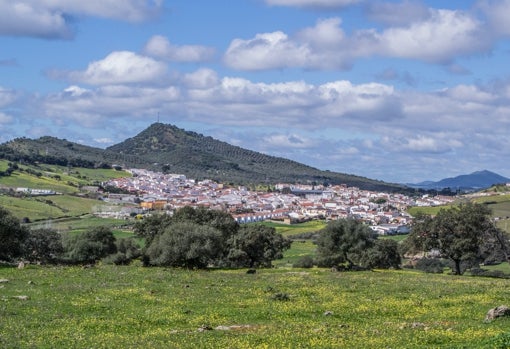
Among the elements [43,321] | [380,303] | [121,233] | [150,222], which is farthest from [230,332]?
[121,233]

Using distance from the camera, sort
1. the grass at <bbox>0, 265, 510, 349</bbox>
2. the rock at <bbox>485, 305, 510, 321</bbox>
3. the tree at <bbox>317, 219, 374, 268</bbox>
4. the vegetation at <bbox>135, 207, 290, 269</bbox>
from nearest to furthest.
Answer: the grass at <bbox>0, 265, 510, 349</bbox>
the rock at <bbox>485, 305, 510, 321</bbox>
the vegetation at <bbox>135, 207, 290, 269</bbox>
the tree at <bbox>317, 219, 374, 268</bbox>

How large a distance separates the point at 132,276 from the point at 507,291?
23825mm

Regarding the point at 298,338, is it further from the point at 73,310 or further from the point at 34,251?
the point at 34,251

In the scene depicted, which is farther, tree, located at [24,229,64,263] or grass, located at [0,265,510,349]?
tree, located at [24,229,64,263]

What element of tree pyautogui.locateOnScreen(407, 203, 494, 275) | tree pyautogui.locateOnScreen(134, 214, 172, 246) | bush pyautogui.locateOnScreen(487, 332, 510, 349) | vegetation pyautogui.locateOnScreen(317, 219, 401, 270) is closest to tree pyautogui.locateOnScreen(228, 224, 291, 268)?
vegetation pyautogui.locateOnScreen(317, 219, 401, 270)

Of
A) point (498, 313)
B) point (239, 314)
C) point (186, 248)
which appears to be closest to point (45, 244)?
point (186, 248)

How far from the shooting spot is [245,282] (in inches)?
1646

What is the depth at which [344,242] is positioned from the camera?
7525cm

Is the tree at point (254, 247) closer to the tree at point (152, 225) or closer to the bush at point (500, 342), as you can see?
the tree at point (152, 225)

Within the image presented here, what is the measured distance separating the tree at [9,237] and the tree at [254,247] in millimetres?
26422

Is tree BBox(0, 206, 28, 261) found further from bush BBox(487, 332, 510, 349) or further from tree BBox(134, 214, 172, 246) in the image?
bush BBox(487, 332, 510, 349)

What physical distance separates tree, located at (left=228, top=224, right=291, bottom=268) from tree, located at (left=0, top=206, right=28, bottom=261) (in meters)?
26.4

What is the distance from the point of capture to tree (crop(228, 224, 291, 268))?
80750 millimetres

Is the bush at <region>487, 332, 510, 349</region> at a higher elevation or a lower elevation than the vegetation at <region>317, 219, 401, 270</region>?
higher
